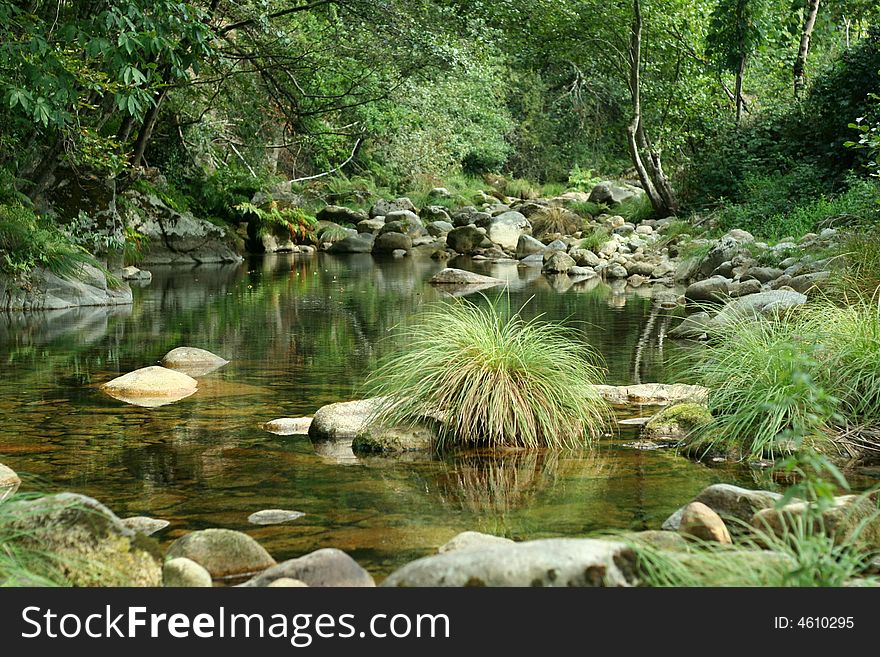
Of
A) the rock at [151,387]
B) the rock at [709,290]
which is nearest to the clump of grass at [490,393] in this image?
the rock at [151,387]

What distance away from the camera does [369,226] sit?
2770 cm

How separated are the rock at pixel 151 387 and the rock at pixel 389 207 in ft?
69.9

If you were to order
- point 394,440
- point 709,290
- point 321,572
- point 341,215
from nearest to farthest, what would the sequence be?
1. point 321,572
2. point 394,440
3. point 709,290
4. point 341,215

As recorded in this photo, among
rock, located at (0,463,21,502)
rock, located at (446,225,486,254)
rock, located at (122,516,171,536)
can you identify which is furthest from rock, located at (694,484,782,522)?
rock, located at (446,225,486,254)

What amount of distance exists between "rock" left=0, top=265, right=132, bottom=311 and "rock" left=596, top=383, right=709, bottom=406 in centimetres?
903

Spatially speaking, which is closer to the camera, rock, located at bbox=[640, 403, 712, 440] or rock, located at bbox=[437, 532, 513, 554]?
rock, located at bbox=[437, 532, 513, 554]

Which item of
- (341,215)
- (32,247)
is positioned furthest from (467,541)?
(341,215)

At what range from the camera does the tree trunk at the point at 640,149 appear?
75.2 ft

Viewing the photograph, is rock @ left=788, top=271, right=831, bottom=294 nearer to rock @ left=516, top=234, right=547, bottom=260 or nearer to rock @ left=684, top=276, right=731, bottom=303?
rock @ left=684, top=276, right=731, bottom=303

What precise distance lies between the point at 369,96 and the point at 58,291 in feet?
21.1

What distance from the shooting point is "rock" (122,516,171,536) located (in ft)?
15.4

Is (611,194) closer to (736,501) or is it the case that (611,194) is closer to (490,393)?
(490,393)

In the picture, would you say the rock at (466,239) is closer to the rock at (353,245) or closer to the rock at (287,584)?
the rock at (353,245)

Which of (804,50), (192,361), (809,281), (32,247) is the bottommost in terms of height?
(192,361)
